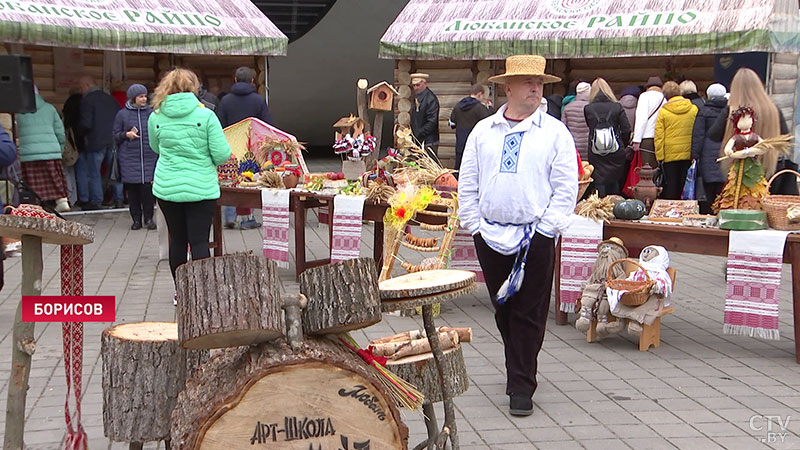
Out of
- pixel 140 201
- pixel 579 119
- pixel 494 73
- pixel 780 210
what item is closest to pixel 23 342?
pixel 780 210

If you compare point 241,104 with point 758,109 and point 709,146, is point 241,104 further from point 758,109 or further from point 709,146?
point 758,109

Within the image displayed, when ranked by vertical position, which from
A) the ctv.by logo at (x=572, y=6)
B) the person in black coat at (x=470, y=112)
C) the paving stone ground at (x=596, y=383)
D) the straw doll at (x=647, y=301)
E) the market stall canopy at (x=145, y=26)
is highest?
the ctv.by logo at (x=572, y=6)

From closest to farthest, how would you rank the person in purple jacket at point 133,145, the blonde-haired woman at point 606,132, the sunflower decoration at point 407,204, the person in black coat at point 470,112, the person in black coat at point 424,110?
the sunflower decoration at point 407,204 < the blonde-haired woman at point 606,132 < the person in purple jacket at point 133,145 < the person in black coat at point 470,112 < the person in black coat at point 424,110

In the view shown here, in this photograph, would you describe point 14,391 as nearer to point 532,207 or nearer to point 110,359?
point 110,359

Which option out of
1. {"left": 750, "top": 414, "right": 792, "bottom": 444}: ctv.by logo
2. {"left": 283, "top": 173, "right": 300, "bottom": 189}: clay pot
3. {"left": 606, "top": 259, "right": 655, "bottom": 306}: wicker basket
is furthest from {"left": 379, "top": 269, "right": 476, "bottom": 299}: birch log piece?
{"left": 283, "top": 173, "right": 300, "bottom": 189}: clay pot

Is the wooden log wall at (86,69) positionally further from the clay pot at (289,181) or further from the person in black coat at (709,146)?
the person in black coat at (709,146)

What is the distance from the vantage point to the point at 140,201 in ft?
38.2

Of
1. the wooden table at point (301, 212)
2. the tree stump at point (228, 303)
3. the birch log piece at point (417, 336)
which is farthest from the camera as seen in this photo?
the wooden table at point (301, 212)

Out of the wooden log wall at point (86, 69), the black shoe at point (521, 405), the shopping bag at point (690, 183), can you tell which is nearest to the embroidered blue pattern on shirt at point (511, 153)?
the black shoe at point (521, 405)

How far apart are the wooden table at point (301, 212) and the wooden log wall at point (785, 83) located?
6.22 metres

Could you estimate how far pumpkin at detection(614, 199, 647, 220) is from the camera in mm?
6508

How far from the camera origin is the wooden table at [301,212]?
7777 mm

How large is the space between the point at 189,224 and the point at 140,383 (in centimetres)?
267

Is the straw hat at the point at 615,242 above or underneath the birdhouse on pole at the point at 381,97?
underneath
